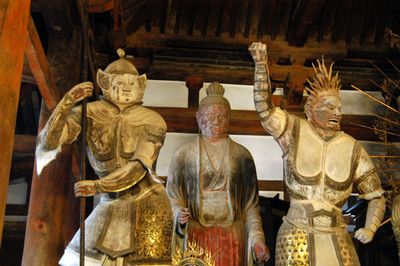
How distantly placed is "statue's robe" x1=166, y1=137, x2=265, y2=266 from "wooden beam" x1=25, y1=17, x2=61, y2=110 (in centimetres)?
106

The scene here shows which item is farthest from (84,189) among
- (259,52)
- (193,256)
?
(259,52)

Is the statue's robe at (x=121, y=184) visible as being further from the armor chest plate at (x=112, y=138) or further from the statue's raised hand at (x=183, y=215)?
the statue's raised hand at (x=183, y=215)

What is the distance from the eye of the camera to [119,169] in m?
3.48

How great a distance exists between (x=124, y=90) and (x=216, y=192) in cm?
115

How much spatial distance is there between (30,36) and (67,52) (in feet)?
3.59

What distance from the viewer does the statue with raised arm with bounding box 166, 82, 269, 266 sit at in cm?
434

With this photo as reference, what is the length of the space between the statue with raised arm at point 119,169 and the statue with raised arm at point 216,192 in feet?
2.39

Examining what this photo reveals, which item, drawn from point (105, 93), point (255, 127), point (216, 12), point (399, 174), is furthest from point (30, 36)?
point (399, 174)

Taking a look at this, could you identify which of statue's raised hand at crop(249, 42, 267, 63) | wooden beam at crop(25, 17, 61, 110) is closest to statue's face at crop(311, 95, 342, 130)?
statue's raised hand at crop(249, 42, 267, 63)

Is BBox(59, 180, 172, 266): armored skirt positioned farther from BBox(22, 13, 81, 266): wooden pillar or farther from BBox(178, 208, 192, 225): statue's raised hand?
BBox(22, 13, 81, 266): wooden pillar

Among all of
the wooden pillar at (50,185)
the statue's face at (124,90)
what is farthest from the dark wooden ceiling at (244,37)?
the statue's face at (124,90)

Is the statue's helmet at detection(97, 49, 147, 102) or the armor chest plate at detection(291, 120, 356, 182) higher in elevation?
the statue's helmet at detection(97, 49, 147, 102)

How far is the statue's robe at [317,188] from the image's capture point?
145 inches

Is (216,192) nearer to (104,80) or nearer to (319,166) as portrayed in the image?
(319,166)
